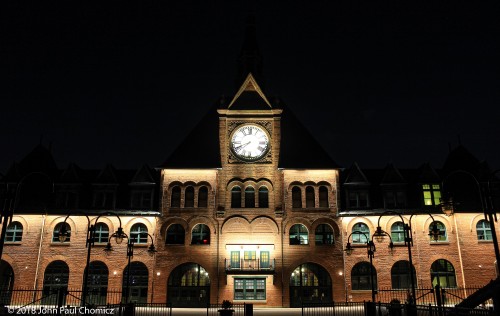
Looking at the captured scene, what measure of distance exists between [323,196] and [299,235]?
4.42 m

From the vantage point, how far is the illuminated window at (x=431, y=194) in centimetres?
4219

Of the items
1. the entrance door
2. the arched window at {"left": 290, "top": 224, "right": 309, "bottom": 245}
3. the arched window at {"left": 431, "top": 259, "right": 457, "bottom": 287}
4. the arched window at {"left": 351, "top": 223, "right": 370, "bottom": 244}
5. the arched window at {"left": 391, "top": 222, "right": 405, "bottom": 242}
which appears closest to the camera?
the arched window at {"left": 431, "top": 259, "right": 457, "bottom": 287}

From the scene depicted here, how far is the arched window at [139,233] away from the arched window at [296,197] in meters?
14.0

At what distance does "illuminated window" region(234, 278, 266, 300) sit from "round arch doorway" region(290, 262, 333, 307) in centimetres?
265

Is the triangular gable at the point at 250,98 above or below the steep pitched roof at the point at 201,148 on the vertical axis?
above

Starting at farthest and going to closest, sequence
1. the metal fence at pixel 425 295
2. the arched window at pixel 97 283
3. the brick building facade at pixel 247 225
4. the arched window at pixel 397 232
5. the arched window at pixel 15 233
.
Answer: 1. the arched window at pixel 397 232
2. the arched window at pixel 15 233
3. the brick building facade at pixel 247 225
4. the arched window at pixel 97 283
5. the metal fence at pixel 425 295

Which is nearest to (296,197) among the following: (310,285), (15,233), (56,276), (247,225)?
(247,225)

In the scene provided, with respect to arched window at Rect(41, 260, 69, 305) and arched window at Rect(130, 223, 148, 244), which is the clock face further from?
arched window at Rect(41, 260, 69, 305)

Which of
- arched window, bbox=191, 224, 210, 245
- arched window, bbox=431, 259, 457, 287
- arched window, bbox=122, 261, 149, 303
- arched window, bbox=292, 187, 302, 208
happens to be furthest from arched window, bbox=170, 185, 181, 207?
arched window, bbox=431, 259, 457, 287

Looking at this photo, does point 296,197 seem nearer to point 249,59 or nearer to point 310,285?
point 310,285

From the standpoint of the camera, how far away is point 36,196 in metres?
43.0

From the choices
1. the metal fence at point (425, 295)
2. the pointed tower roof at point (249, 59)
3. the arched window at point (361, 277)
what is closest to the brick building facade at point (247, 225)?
the arched window at point (361, 277)

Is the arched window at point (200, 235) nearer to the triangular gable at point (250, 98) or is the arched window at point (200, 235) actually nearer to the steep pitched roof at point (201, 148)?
the steep pitched roof at point (201, 148)

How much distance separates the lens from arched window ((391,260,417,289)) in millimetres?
39594
